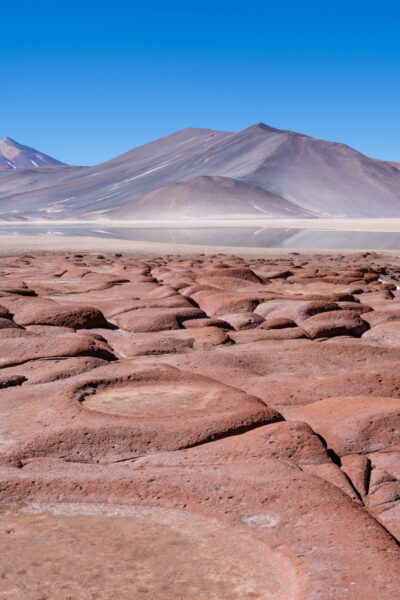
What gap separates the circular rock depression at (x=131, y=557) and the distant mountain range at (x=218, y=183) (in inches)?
4001

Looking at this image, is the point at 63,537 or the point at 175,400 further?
the point at 175,400

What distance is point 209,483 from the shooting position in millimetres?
2672

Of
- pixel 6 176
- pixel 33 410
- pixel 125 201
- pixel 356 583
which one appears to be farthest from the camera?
pixel 6 176

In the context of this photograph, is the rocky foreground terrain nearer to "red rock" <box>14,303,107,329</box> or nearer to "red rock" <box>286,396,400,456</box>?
"red rock" <box>286,396,400,456</box>

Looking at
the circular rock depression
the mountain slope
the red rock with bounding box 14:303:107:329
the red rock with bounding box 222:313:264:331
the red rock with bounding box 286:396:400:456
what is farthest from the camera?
the mountain slope

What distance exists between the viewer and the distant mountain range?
114000 mm

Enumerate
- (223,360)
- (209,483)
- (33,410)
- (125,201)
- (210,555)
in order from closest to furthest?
(210,555) < (209,483) < (33,410) < (223,360) < (125,201)

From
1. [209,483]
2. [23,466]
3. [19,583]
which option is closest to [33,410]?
[23,466]

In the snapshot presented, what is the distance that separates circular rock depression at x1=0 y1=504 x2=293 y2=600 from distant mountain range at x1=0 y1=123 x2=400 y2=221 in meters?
102

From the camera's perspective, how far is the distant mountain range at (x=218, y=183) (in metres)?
114

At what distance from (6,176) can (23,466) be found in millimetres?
190829

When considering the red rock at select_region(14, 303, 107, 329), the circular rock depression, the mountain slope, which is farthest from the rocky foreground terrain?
the mountain slope

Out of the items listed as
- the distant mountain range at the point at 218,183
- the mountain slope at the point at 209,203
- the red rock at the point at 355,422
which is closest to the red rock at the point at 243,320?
the red rock at the point at 355,422

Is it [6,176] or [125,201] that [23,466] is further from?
[6,176]
